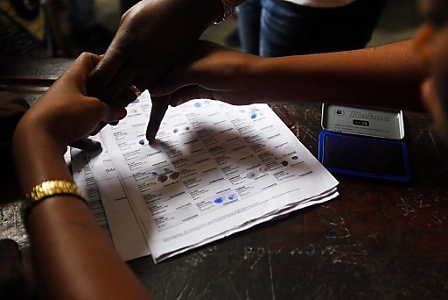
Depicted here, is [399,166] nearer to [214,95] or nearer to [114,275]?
[214,95]

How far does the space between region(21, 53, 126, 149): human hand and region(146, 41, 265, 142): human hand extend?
0.07 metres

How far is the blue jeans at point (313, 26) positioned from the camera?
825 millimetres

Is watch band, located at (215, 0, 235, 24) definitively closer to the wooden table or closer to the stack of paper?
the stack of paper

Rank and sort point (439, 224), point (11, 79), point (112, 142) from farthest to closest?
point (11, 79), point (112, 142), point (439, 224)

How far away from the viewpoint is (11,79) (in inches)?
29.7

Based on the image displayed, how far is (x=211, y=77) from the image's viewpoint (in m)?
0.63

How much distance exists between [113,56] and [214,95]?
0.55 ft

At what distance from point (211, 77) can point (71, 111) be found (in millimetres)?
202

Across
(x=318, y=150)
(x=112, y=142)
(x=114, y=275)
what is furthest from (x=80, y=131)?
(x=318, y=150)

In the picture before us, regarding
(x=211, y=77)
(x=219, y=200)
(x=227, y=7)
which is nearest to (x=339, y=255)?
(x=219, y=200)

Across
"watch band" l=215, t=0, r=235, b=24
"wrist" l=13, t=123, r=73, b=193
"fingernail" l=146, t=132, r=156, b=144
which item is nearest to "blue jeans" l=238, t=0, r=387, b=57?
"watch band" l=215, t=0, r=235, b=24

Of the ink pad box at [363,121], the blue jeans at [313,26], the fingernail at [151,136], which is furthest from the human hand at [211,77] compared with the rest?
the blue jeans at [313,26]

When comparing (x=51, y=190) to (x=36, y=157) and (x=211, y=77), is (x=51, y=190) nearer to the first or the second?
(x=36, y=157)

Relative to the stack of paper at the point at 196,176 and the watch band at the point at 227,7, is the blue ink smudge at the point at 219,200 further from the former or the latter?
the watch band at the point at 227,7
